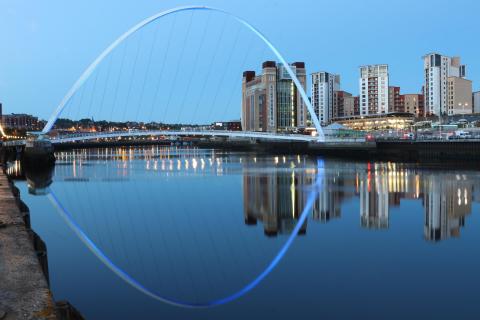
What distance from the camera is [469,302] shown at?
21.1 feet

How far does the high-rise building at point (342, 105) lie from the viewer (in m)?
136

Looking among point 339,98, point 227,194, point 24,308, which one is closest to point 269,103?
point 339,98

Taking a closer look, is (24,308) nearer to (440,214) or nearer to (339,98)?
(440,214)

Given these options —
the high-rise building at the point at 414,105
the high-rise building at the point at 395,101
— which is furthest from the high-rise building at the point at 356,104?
the high-rise building at the point at 414,105

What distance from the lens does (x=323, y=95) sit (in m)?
135

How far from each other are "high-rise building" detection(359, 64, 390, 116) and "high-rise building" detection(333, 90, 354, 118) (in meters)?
13.0

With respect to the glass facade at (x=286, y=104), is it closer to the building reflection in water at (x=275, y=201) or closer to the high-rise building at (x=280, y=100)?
the high-rise building at (x=280, y=100)

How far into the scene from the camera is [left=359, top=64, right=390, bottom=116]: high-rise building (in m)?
119

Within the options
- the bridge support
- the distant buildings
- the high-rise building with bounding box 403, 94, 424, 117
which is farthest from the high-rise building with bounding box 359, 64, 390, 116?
the bridge support

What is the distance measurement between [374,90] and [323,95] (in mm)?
17525

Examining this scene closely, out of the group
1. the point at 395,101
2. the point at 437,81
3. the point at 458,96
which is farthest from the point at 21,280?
the point at 395,101

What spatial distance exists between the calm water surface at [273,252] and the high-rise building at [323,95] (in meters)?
117

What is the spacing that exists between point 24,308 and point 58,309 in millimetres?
325

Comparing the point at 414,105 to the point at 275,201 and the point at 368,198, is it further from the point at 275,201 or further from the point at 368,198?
the point at 275,201
